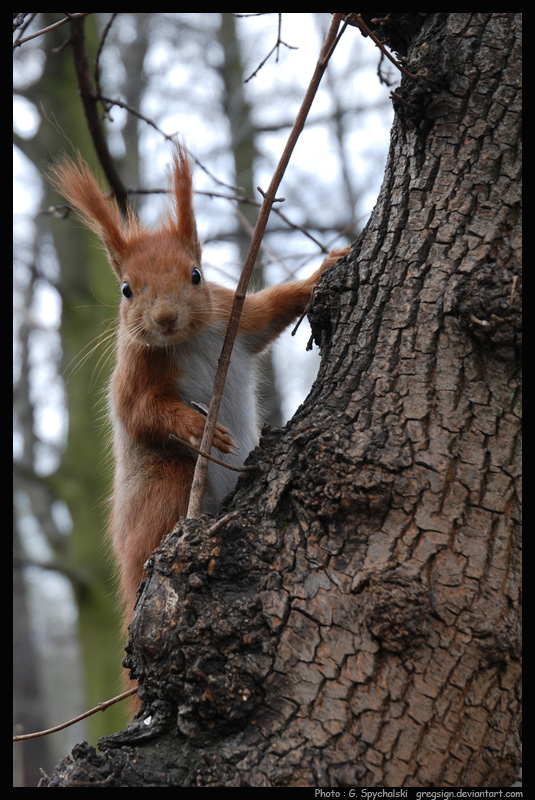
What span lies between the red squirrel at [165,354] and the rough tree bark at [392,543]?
0.87 meters

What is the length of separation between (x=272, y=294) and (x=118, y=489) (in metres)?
1.14

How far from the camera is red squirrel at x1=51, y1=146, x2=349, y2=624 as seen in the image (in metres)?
2.77

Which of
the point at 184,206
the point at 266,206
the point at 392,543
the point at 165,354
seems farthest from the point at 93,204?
the point at 392,543

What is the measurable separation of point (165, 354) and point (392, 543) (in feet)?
5.23

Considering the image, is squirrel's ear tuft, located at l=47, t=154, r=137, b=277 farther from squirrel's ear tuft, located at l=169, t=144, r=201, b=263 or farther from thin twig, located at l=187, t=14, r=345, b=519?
thin twig, located at l=187, t=14, r=345, b=519

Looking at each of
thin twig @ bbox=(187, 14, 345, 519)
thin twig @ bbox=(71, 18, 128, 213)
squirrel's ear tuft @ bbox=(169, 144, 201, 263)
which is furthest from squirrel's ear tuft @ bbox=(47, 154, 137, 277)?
thin twig @ bbox=(187, 14, 345, 519)

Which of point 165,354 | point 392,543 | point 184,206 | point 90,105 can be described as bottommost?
point 392,543

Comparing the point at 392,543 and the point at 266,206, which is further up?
the point at 266,206

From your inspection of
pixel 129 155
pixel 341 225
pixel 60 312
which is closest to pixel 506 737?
pixel 60 312

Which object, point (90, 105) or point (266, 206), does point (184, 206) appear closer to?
point (90, 105)

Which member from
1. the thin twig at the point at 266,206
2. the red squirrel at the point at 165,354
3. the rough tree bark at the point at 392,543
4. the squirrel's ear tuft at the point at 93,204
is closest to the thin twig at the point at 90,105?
the red squirrel at the point at 165,354

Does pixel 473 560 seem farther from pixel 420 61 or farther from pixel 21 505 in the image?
pixel 21 505

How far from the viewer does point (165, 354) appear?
9.78ft

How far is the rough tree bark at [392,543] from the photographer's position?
1562 mm
